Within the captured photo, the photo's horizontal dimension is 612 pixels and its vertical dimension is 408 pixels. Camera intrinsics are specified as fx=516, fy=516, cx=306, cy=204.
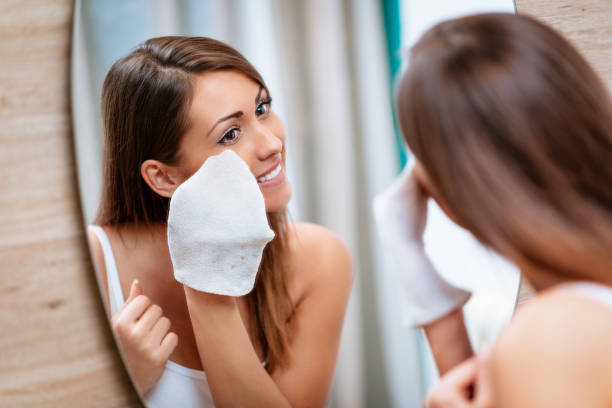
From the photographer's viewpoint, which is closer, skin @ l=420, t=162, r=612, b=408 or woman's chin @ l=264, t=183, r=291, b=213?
skin @ l=420, t=162, r=612, b=408

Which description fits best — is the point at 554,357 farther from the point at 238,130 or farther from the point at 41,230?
the point at 41,230

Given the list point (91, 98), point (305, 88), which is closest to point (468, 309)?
point (305, 88)

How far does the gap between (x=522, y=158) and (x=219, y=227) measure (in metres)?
0.20

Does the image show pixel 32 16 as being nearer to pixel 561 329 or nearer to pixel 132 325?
pixel 132 325

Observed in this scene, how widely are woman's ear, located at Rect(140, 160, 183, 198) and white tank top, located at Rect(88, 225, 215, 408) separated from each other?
0.21ft

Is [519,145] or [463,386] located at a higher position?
[519,145]

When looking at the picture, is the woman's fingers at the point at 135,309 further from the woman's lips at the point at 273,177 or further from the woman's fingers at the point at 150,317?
the woman's lips at the point at 273,177

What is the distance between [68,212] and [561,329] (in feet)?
1.20

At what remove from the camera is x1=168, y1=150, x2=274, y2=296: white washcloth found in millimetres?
356

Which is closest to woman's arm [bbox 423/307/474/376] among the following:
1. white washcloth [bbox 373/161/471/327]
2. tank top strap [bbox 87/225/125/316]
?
white washcloth [bbox 373/161/471/327]

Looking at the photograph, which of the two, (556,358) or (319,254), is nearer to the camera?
(556,358)

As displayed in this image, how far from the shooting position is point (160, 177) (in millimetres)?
366

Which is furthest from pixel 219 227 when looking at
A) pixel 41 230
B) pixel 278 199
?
pixel 41 230

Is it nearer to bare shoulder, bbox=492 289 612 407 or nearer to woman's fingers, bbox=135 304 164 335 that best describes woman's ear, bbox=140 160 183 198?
woman's fingers, bbox=135 304 164 335
